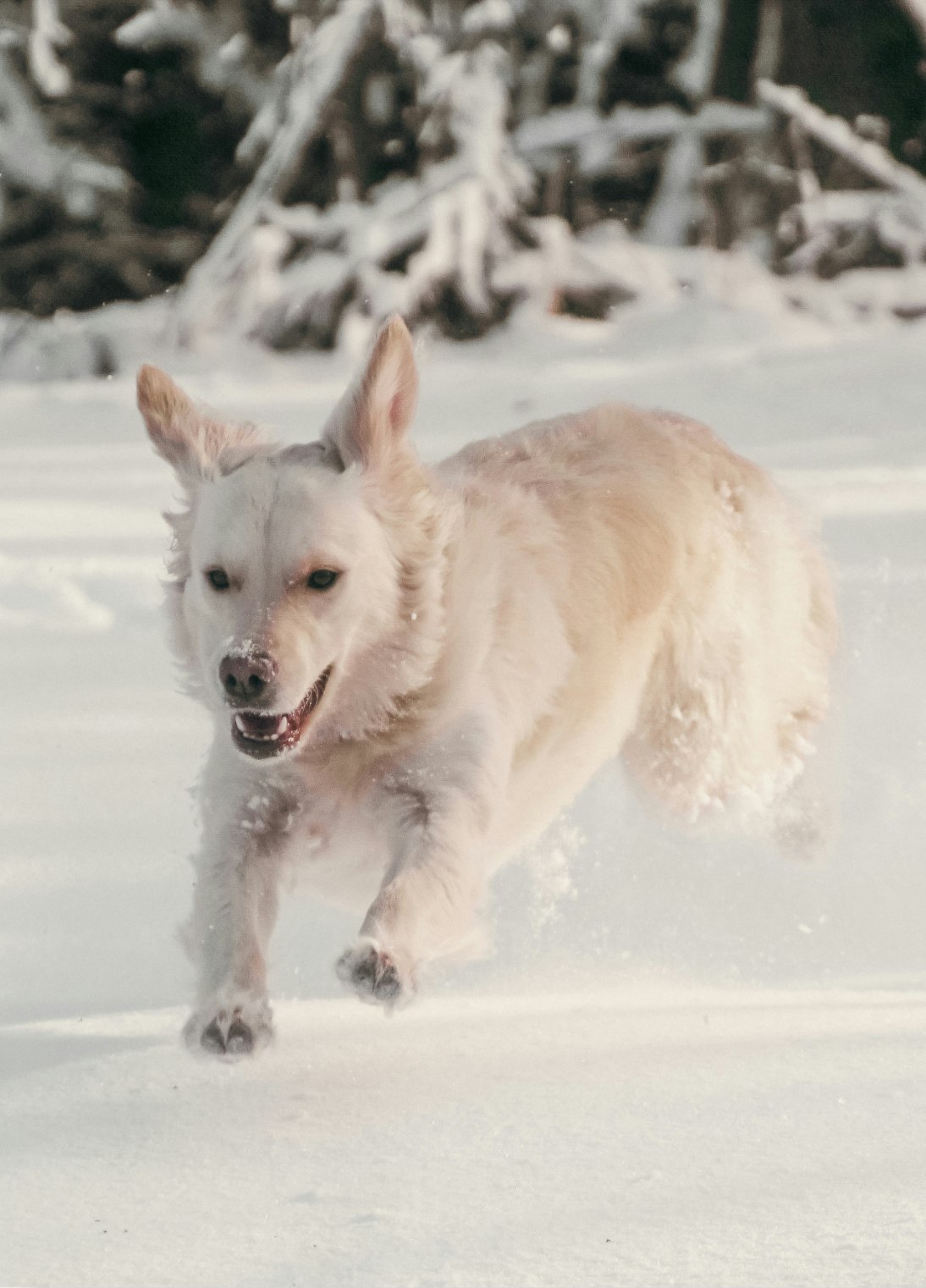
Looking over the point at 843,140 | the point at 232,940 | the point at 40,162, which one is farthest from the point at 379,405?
the point at 40,162

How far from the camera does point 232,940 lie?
2916 millimetres

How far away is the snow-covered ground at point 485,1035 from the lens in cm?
236

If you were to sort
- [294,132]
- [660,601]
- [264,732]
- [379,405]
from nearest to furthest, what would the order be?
[264,732]
[379,405]
[660,601]
[294,132]

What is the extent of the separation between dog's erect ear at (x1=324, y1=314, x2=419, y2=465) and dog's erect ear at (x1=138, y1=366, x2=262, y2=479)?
0.65 ft

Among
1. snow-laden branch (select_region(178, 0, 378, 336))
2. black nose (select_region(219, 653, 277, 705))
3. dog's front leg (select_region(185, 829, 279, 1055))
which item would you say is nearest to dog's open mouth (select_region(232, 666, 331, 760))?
black nose (select_region(219, 653, 277, 705))

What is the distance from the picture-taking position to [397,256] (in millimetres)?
10750

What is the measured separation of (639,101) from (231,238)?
2.98m

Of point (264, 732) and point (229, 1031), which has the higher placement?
point (264, 732)

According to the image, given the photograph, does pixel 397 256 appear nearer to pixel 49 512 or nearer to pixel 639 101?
pixel 639 101

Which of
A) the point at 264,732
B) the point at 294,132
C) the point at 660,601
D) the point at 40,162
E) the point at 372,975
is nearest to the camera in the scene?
the point at 372,975

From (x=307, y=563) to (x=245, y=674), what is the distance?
0.26 metres

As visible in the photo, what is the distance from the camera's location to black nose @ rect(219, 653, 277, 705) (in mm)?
2732

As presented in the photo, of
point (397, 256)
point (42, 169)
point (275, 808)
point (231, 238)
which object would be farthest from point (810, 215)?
point (275, 808)

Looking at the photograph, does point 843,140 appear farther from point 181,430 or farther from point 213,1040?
point 213,1040
